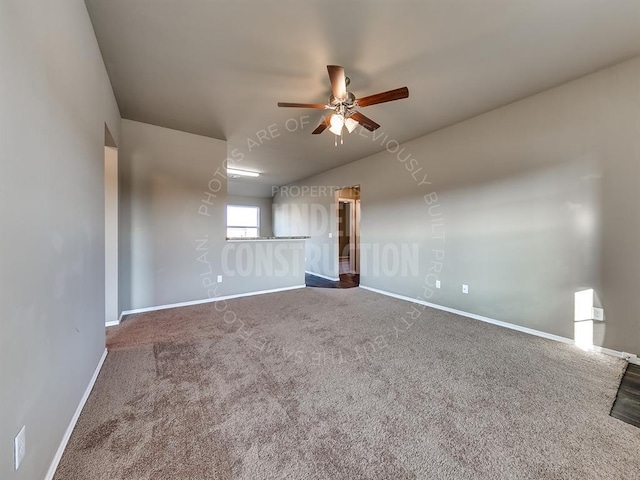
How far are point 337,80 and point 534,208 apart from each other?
2.53m

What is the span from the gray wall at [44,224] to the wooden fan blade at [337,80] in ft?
5.26

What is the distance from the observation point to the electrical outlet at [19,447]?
2.94 feet

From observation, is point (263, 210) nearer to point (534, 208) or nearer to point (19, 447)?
point (534, 208)

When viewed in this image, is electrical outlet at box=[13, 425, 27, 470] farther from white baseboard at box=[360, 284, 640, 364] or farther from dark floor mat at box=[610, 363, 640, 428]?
white baseboard at box=[360, 284, 640, 364]

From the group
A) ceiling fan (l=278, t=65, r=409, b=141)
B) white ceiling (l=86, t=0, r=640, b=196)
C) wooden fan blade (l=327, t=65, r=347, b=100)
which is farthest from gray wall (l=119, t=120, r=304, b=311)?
wooden fan blade (l=327, t=65, r=347, b=100)

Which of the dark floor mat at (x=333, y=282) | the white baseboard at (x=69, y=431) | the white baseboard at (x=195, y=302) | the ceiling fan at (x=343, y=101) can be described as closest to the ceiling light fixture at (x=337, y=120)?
the ceiling fan at (x=343, y=101)

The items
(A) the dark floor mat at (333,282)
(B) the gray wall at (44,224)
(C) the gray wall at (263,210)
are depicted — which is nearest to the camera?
(B) the gray wall at (44,224)

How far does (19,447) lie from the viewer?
3.03 ft

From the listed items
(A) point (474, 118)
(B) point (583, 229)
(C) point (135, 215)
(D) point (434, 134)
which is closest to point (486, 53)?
(A) point (474, 118)

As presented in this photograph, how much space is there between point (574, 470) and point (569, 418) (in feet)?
1.46

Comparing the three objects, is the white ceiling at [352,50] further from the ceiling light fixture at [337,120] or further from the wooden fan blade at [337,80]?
the ceiling light fixture at [337,120]

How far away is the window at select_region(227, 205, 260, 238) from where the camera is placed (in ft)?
28.4

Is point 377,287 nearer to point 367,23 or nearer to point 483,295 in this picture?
point 483,295

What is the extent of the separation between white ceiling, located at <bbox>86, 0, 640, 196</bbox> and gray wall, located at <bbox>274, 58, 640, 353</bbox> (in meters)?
0.35
